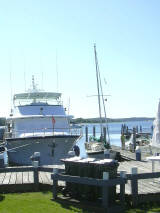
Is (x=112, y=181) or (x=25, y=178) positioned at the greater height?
(x=112, y=181)

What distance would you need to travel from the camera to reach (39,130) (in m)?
24.4

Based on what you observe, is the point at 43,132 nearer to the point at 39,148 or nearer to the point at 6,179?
the point at 39,148

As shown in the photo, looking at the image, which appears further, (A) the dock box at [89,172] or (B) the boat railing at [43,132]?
(B) the boat railing at [43,132]

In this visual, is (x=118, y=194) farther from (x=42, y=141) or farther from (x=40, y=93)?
(x=40, y=93)

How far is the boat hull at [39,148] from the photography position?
70.1 ft

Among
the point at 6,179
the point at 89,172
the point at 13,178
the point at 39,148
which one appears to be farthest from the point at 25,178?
the point at 39,148

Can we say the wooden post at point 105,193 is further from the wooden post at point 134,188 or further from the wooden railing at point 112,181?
the wooden post at point 134,188

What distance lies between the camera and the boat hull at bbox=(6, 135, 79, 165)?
21.4 meters

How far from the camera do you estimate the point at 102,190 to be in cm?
948

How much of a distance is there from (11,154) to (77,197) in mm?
12322

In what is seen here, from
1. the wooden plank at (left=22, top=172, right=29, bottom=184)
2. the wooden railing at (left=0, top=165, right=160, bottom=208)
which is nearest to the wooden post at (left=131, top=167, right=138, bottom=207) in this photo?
the wooden railing at (left=0, top=165, right=160, bottom=208)

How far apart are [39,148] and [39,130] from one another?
3.03 meters

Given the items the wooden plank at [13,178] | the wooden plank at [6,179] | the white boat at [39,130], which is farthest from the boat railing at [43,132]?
the wooden plank at [6,179]

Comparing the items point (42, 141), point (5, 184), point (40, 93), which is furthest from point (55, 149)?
point (5, 184)
